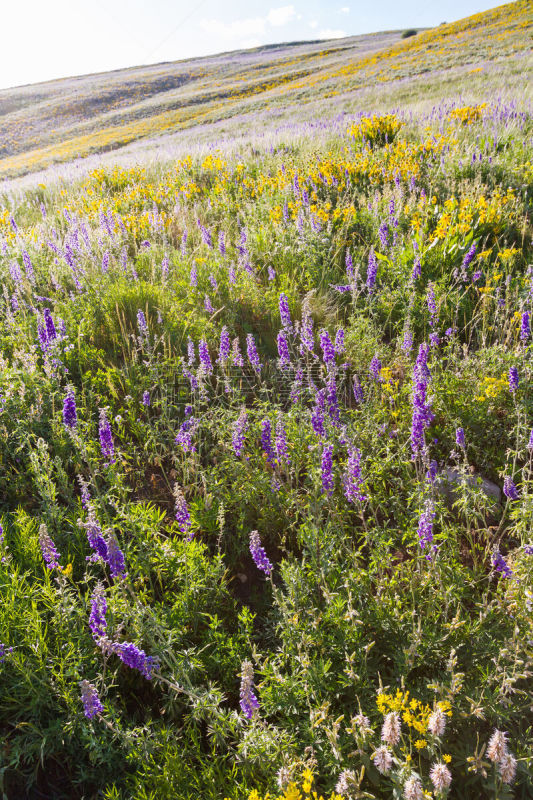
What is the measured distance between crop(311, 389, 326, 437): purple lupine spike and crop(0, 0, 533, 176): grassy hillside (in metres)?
15.7

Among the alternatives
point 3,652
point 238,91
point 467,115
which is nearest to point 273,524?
point 3,652

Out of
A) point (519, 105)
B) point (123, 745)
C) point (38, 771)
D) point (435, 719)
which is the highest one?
point (519, 105)

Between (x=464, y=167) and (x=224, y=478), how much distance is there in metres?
5.95

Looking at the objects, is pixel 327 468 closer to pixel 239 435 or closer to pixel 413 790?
pixel 239 435

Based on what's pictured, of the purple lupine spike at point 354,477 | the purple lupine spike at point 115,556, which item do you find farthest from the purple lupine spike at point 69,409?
the purple lupine spike at point 354,477

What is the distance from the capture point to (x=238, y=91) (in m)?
34.9

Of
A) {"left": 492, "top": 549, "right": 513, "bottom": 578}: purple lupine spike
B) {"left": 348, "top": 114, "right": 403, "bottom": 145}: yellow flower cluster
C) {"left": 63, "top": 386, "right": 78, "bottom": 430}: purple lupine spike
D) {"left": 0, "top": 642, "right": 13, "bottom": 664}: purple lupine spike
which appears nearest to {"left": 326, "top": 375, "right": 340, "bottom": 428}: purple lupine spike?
{"left": 492, "top": 549, "right": 513, "bottom": 578}: purple lupine spike

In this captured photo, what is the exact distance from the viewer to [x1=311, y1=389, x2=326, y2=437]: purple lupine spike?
96.2 inches

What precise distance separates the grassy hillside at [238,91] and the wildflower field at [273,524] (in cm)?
1370

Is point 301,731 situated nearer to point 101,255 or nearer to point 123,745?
point 123,745

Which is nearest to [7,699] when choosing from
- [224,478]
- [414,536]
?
[224,478]

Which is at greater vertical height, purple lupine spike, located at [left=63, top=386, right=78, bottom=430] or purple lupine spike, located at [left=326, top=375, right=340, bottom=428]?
purple lupine spike, located at [left=63, top=386, right=78, bottom=430]

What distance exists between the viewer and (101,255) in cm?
523

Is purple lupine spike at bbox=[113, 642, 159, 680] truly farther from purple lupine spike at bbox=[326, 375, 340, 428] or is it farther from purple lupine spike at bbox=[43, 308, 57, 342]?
purple lupine spike at bbox=[43, 308, 57, 342]
